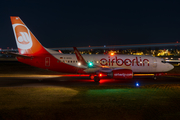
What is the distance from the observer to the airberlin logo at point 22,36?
21.5m

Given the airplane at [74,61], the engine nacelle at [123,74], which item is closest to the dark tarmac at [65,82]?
the engine nacelle at [123,74]

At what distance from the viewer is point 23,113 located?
9.27m

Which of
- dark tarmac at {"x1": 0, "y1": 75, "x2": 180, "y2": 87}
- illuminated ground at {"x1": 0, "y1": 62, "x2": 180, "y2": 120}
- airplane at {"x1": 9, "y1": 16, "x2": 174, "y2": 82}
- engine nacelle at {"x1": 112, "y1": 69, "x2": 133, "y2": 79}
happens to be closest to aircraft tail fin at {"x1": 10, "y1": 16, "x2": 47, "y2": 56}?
airplane at {"x1": 9, "y1": 16, "x2": 174, "y2": 82}

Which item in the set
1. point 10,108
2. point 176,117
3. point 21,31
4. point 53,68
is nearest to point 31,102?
point 10,108

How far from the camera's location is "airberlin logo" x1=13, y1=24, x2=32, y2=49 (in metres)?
21.5

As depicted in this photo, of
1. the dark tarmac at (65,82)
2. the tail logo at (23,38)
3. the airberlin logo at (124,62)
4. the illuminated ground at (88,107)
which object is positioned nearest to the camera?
the illuminated ground at (88,107)

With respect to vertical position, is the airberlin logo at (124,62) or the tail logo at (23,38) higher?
the tail logo at (23,38)

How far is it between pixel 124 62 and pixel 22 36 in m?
13.3

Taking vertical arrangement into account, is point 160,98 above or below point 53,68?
below

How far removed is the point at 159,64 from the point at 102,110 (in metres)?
17.3

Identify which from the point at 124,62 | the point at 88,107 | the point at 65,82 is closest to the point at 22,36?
the point at 65,82

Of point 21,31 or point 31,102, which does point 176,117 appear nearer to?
point 31,102

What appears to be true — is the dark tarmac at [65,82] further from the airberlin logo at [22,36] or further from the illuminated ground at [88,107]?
the illuminated ground at [88,107]

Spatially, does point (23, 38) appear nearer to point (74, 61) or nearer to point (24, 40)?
point (24, 40)
